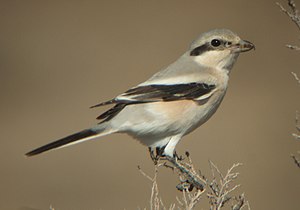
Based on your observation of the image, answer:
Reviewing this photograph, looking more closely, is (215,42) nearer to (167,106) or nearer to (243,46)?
(243,46)

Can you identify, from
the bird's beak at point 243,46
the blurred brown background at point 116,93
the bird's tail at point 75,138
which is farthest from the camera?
the blurred brown background at point 116,93

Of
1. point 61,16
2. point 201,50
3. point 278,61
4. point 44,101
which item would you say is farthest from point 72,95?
point 201,50

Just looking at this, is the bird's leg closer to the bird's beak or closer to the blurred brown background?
the bird's beak

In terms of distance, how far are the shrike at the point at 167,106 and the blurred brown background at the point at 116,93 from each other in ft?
5.65

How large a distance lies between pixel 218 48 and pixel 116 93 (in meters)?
2.98

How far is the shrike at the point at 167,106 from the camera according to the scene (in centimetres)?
310

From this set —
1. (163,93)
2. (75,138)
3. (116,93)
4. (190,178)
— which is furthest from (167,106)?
(116,93)

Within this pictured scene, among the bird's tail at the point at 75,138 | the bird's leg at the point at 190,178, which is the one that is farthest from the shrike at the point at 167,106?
the bird's leg at the point at 190,178

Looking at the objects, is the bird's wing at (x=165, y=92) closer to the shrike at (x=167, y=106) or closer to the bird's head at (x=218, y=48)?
the shrike at (x=167, y=106)

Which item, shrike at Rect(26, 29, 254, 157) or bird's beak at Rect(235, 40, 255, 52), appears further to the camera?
bird's beak at Rect(235, 40, 255, 52)

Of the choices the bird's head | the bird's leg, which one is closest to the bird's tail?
the bird's leg

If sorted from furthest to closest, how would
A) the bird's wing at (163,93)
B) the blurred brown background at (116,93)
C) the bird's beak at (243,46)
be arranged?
the blurred brown background at (116,93)
the bird's beak at (243,46)
the bird's wing at (163,93)

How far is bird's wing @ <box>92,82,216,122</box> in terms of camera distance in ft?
10.1

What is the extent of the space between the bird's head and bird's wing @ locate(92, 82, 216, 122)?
0.21 meters
